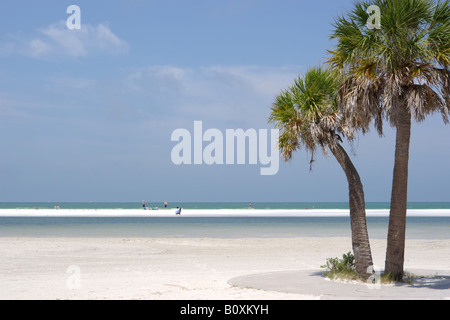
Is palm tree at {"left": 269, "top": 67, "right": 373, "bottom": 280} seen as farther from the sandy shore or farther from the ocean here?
the ocean

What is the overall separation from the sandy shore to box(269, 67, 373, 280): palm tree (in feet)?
4.59

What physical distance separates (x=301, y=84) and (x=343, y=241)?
15.5 m

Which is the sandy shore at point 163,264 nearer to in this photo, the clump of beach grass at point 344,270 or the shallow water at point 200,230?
the clump of beach grass at point 344,270

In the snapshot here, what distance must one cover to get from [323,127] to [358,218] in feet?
7.45

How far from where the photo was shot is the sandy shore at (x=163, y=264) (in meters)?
10.6

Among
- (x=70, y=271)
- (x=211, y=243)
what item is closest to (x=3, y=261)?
(x=70, y=271)

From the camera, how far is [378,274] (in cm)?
1193

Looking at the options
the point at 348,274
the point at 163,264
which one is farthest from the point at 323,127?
the point at 163,264

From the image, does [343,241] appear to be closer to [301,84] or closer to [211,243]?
[211,243]

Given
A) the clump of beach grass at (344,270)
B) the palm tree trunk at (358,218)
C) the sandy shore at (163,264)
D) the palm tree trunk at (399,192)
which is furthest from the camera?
the clump of beach grass at (344,270)

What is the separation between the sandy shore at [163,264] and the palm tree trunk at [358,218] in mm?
984

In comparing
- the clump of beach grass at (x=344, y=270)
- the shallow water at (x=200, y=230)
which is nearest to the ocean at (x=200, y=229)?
the shallow water at (x=200, y=230)

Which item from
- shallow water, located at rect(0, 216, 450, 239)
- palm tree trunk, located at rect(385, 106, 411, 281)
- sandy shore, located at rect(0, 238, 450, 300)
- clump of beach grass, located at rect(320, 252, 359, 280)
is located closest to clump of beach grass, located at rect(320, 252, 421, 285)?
clump of beach grass, located at rect(320, 252, 359, 280)

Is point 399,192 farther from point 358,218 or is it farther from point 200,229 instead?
point 200,229
